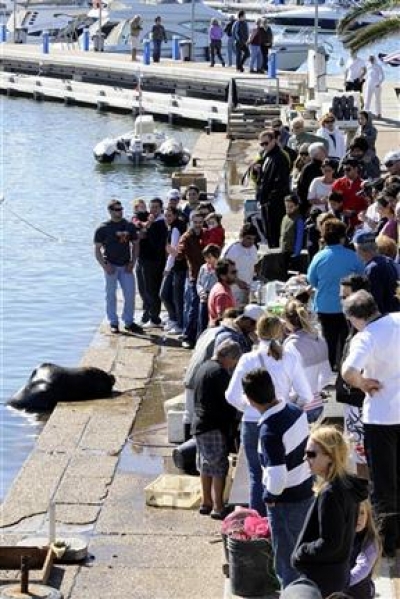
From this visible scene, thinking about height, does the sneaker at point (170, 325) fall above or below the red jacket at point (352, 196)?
below

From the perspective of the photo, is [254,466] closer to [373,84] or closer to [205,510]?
[205,510]

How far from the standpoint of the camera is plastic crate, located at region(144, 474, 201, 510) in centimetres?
1245

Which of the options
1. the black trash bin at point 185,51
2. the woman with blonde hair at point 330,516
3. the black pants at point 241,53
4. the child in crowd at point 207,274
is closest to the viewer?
the woman with blonde hair at point 330,516

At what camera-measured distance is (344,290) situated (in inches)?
454

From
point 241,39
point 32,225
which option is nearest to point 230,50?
point 241,39

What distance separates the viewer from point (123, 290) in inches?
769

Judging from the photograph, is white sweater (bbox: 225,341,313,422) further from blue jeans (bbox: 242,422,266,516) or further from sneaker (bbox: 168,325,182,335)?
sneaker (bbox: 168,325,182,335)

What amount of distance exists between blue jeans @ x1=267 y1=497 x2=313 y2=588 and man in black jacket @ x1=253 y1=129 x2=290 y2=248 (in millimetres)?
10693

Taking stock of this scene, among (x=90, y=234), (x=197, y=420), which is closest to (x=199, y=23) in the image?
(x=90, y=234)

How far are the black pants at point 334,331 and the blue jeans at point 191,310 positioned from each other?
3.88 m

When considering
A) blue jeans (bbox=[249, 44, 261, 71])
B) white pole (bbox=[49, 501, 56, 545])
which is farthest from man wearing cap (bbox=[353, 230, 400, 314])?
blue jeans (bbox=[249, 44, 261, 71])

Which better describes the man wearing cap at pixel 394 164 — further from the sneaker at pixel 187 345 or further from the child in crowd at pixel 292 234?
the sneaker at pixel 187 345

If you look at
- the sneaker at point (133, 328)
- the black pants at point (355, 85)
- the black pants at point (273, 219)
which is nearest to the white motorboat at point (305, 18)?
the black pants at point (355, 85)

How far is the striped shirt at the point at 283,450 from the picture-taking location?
9.50 meters
